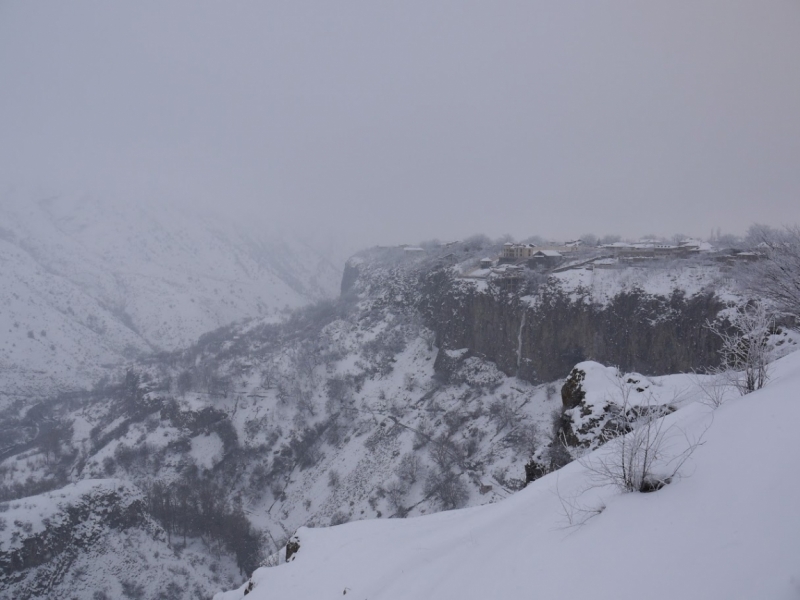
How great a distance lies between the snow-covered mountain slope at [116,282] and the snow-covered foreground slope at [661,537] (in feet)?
307

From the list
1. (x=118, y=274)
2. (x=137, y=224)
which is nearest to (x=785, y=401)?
(x=118, y=274)

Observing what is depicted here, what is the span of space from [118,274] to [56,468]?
83535 millimetres

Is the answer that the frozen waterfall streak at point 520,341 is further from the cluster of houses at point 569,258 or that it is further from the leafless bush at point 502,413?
the leafless bush at point 502,413

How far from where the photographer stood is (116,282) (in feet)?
370

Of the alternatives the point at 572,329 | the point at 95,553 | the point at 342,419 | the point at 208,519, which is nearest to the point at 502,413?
the point at 572,329

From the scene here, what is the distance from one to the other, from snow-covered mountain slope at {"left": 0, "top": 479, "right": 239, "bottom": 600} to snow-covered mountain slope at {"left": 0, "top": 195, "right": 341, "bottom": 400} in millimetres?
56572

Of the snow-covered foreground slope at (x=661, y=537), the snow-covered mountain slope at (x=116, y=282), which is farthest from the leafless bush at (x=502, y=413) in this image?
the snow-covered mountain slope at (x=116, y=282)

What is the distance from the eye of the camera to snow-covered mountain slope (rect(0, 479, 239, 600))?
2706 centimetres

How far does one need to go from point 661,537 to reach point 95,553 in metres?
40.0

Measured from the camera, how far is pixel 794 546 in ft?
11.1

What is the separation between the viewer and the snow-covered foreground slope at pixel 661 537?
3.58m

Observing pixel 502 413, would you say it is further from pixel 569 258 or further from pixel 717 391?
pixel 717 391

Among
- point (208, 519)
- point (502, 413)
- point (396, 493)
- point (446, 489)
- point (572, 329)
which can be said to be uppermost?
point (572, 329)

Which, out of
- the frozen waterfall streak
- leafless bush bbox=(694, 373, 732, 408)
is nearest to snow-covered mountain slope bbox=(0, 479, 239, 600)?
the frozen waterfall streak
